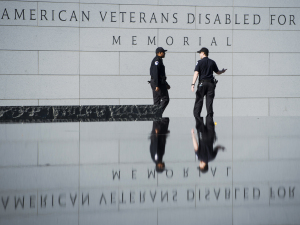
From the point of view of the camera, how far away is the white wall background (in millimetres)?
→ 12023

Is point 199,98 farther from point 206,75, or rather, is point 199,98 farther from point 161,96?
point 161,96

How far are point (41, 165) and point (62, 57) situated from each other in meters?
9.33

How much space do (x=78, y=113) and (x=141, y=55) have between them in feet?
11.1

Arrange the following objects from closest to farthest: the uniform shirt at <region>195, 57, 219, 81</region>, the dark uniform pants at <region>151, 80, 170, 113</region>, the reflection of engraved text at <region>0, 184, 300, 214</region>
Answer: the reflection of engraved text at <region>0, 184, 300, 214</region>
the uniform shirt at <region>195, 57, 219, 81</region>
the dark uniform pants at <region>151, 80, 170, 113</region>

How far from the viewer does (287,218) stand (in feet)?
5.81

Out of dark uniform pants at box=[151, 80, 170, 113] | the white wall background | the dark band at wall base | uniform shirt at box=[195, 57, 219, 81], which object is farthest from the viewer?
the white wall background

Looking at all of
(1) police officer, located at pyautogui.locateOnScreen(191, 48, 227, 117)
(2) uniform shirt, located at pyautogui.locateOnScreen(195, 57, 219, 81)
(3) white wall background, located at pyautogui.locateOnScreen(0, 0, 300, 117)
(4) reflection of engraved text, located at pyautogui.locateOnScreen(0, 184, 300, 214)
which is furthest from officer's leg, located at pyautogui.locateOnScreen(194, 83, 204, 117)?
(4) reflection of engraved text, located at pyautogui.locateOnScreen(0, 184, 300, 214)

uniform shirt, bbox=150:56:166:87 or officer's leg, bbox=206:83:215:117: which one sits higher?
uniform shirt, bbox=150:56:166:87

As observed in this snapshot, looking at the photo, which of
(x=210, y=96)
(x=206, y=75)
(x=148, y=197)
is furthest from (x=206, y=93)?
(x=148, y=197)

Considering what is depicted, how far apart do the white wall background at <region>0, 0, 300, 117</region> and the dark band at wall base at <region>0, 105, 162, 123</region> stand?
234 centimetres

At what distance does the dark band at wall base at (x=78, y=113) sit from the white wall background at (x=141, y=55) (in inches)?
92.2

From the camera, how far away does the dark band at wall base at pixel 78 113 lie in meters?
9.34

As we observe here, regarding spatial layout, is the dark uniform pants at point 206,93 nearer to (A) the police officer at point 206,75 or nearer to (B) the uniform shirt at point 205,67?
(A) the police officer at point 206,75

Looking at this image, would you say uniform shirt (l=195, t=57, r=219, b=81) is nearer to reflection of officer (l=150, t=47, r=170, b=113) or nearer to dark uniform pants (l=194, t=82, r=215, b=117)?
dark uniform pants (l=194, t=82, r=215, b=117)
